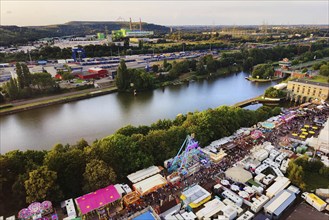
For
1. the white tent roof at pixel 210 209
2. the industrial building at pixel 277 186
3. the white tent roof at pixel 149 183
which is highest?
the white tent roof at pixel 149 183

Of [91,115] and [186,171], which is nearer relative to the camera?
[186,171]

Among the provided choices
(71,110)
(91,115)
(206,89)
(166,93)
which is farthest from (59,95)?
(206,89)

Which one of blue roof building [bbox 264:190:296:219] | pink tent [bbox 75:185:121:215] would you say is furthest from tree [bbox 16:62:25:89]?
blue roof building [bbox 264:190:296:219]

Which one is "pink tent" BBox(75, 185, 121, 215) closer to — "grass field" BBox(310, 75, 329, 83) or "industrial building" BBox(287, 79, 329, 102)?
"industrial building" BBox(287, 79, 329, 102)

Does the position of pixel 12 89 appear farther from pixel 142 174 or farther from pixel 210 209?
pixel 210 209

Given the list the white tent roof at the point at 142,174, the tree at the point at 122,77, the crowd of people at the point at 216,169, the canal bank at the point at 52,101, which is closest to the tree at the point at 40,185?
the crowd of people at the point at 216,169

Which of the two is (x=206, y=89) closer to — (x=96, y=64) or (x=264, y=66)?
(x=264, y=66)

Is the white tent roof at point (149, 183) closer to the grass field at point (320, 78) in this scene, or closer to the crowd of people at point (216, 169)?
the crowd of people at point (216, 169)
